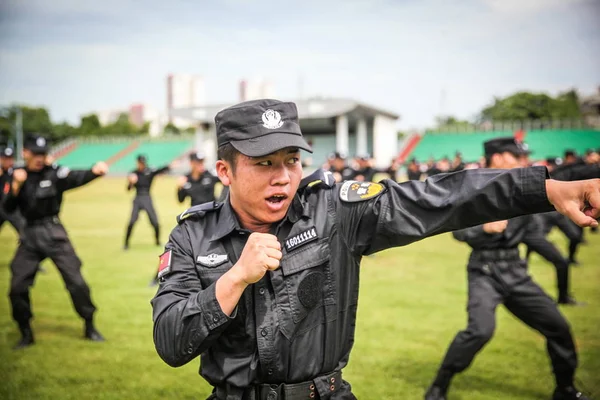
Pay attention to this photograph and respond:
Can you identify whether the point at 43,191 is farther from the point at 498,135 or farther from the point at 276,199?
the point at 498,135

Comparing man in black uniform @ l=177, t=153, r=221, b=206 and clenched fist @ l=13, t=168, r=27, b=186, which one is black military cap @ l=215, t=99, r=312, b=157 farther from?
man in black uniform @ l=177, t=153, r=221, b=206

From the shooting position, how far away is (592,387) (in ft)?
17.7

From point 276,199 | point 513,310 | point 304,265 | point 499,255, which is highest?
point 276,199

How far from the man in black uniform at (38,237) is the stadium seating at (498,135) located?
40.7 metres

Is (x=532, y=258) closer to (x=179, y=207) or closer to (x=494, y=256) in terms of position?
(x=494, y=256)

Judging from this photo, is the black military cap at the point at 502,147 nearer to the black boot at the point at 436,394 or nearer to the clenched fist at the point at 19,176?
the black boot at the point at 436,394

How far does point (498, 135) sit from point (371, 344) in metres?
44.5

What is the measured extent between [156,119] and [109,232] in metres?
106

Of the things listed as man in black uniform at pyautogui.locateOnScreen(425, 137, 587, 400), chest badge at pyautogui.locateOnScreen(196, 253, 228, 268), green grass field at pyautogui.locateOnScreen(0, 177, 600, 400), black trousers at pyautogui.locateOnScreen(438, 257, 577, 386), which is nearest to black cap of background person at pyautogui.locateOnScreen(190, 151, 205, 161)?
green grass field at pyautogui.locateOnScreen(0, 177, 600, 400)

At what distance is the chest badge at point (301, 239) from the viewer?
89.9 inches

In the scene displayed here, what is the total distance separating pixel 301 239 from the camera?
7.54 feet

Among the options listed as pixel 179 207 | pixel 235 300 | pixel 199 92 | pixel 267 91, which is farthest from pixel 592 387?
pixel 199 92

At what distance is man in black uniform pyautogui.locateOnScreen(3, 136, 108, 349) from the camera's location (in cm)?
677

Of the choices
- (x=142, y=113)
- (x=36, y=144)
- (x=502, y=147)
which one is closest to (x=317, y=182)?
(x=502, y=147)
